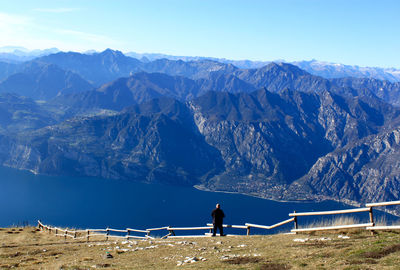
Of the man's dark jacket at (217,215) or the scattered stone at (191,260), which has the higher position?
the man's dark jacket at (217,215)

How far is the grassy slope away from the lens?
988 inches

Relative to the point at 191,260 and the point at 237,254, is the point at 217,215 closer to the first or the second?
the point at 237,254

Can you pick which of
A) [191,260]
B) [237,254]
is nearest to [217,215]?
[237,254]

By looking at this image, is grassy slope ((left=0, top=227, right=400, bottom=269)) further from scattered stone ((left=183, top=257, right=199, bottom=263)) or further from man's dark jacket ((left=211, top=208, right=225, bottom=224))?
man's dark jacket ((left=211, top=208, right=225, bottom=224))

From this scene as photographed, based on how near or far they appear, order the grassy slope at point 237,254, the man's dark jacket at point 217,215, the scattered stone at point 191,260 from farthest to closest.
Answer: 1. the man's dark jacket at point 217,215
2. the scattered stone at point 191,260
3. the grassy slope at point 237,254

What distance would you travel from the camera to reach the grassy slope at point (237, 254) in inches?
988

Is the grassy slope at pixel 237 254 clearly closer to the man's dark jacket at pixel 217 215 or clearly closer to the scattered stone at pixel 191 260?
the scattered stone at pixel 191 260

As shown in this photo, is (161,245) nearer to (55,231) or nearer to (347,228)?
(347,228)

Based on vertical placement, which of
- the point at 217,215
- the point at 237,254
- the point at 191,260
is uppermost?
the point at 217,215

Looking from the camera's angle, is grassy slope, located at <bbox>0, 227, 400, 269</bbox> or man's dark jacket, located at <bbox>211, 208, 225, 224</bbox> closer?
grassy slope, located at <bbox>0, 227, 400, 269</bbox>

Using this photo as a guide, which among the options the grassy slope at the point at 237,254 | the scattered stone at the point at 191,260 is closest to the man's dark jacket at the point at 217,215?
the grassy slope at the point at 237,254

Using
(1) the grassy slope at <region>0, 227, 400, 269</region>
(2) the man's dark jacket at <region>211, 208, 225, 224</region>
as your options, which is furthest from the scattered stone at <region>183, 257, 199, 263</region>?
(2) the man's dark jacket at <region>211, 208, 225, 224</region>

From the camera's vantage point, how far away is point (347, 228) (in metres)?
34.8

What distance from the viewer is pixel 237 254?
3105cm
